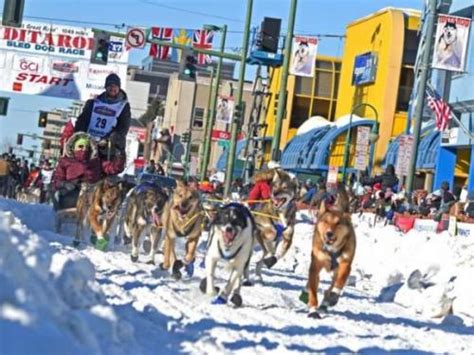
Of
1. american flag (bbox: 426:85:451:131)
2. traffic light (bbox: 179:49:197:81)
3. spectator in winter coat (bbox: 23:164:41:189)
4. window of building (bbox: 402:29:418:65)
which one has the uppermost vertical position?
window of building (bbox: 402:29:418:65)

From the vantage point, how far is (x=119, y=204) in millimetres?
17875

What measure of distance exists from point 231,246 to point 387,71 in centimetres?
4158

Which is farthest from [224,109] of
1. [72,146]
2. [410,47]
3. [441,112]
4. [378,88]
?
[72,146]

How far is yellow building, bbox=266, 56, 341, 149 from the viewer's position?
69.1 meters

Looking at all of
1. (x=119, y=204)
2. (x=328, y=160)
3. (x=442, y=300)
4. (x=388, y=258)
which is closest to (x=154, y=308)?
(x=442, y=300)

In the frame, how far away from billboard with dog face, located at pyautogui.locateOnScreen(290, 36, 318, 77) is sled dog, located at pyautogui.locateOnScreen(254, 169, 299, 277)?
33.0 metres

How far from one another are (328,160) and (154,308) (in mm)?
43307

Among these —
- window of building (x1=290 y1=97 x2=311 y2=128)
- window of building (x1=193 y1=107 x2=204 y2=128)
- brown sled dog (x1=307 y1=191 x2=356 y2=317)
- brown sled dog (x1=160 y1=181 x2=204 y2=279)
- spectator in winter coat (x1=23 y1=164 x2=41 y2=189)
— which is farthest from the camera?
window of building (x1=193 y1=107 x2=204 y2=128)

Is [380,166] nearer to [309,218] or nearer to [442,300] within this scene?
[309,218]

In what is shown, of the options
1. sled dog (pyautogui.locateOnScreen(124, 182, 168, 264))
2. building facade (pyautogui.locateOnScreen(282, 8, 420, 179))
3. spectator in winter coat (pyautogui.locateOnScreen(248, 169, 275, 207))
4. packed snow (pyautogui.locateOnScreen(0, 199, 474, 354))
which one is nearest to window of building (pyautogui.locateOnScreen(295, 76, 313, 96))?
building facade (pyautogui.locateOnScreen(282, 8, 420, 179))

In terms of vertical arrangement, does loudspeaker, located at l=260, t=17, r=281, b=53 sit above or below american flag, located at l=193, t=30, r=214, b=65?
below

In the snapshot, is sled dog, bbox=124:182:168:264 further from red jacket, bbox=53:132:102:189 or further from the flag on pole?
the flag on pole

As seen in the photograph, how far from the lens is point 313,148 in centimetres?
5606

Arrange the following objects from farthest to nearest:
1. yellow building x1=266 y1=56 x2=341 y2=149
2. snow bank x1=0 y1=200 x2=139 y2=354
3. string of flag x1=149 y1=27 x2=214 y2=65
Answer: yellow building x1=266 y1=56 x2=341 y2=149
string of flag x1=149 y1=27 x2=214 y2=65
snow bank x1=0 y1=200 x2=139 y2=354
